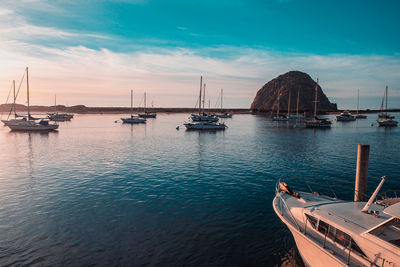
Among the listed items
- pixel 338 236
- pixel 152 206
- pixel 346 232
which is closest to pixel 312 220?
pixel 338 236

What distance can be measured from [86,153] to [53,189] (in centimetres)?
1859

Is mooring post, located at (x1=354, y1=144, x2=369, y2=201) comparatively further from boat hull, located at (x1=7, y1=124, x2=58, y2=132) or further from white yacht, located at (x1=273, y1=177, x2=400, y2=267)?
boat hull, located at (x1=7, y1=124, x2=58, y2=132)

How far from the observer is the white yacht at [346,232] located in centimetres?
Result: 907

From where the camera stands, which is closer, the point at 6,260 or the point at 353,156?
the point at 6,260

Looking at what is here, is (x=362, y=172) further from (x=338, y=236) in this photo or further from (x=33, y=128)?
(x=33, y=128)

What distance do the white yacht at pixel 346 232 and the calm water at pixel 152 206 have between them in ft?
7.78

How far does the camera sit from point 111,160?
115 ft

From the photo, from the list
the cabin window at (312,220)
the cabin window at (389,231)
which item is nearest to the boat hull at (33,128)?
the cabin window at (312,220)

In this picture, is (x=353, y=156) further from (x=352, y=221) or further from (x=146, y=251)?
(x=146, y=251)

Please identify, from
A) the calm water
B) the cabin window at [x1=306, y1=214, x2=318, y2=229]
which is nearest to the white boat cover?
the cabin window at [x1=306, y1=214, x2=318, y2=229]

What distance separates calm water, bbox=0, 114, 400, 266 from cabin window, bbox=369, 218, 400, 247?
4884mm

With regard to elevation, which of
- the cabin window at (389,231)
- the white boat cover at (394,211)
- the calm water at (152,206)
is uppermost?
the white boat cover at (394,211)

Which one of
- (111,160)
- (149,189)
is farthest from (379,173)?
(111,160)

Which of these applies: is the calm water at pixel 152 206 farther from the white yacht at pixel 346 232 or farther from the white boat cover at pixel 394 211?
the white boat cover at pixel 394 211
